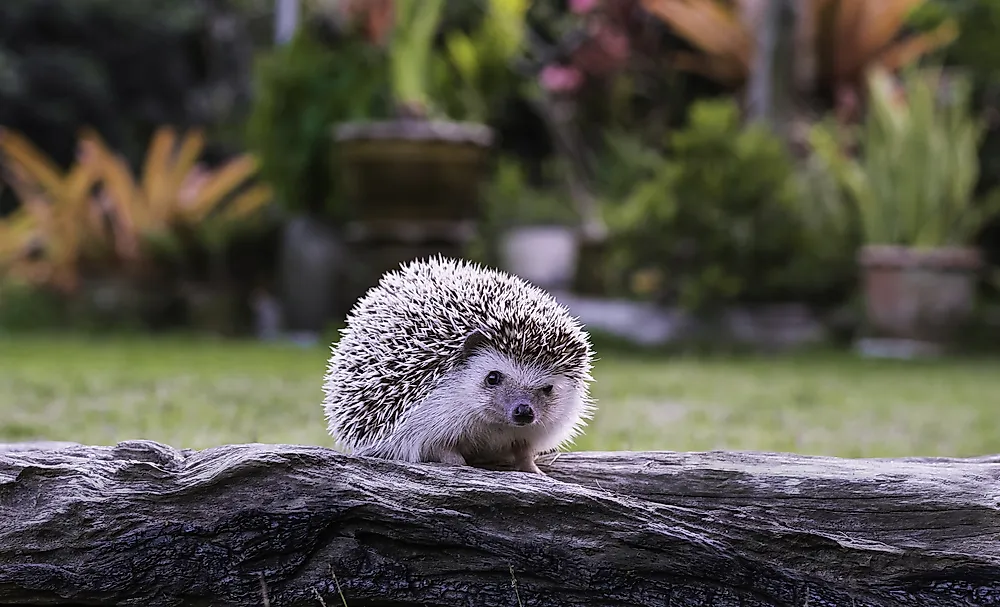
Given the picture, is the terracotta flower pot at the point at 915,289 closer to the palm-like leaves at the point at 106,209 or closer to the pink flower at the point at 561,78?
the pink flower at the point at 561,78

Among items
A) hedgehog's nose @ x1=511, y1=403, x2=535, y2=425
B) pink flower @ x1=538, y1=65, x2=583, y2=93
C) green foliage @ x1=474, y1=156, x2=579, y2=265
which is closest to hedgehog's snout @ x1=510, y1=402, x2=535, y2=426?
hedgehog's nose @ x1=511, y1=403, x2=535, y2=425

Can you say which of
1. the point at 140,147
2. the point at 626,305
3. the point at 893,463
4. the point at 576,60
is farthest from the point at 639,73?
the point at 893,463

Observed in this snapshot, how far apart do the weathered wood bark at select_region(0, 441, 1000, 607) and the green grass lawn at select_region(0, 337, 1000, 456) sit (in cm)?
190

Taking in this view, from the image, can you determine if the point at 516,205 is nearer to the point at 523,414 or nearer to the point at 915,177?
the point at 915,177

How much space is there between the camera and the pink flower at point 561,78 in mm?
12648

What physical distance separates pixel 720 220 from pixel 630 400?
329cm

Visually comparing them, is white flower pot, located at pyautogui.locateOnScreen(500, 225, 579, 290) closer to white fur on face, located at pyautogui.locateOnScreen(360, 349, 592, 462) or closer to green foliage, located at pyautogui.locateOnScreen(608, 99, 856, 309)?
green foliage, located at pyautogui.locateOnScreen(608, 99, 856, 309)

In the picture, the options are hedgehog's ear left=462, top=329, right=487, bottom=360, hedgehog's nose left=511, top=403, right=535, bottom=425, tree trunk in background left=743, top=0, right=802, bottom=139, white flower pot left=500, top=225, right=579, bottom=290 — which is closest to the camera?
hedgehog's nose left=511, top=403, right=535, bottom=425

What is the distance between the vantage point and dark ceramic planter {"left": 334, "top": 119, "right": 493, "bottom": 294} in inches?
337

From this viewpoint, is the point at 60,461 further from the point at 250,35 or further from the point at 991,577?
the point at 250,35

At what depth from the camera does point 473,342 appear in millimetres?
2717

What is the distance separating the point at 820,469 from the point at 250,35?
19848 millimetres

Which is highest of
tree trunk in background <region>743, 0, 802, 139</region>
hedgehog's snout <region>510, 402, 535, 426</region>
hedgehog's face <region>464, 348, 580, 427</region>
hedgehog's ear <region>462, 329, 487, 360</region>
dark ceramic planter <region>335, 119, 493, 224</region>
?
tree trunk in background <region>743, 0, 802, 139</region>

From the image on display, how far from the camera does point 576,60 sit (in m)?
13.0
